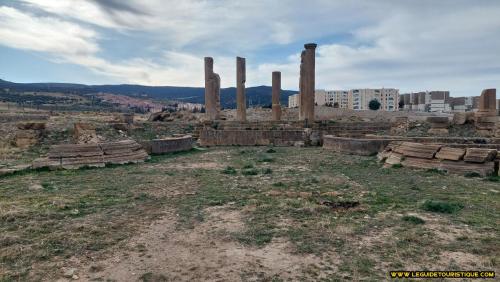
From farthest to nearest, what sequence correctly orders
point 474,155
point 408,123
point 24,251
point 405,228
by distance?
1. point 408,123
2. point 474,155
3. point 405,228
4. point 24,251

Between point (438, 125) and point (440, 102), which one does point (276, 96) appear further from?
point (440, 102)

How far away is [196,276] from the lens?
378 cm

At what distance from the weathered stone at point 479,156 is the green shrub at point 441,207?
4.01 metres

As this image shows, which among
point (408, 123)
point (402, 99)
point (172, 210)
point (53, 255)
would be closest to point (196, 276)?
point (53, 255)

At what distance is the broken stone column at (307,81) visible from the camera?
20344mm

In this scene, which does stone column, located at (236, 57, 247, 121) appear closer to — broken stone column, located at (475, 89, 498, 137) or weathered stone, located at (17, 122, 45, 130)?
weathered stone, located at (17, 122, 45, 130)

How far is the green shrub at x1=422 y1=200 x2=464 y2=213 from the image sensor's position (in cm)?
603

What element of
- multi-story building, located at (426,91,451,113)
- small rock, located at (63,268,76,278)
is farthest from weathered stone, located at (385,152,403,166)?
multi-story building, located at (426,91,451,113)

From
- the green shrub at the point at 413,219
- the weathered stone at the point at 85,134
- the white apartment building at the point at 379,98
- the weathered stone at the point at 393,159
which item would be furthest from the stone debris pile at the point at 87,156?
the white apartment building at the point at 379,98

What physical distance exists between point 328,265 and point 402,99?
260 feet

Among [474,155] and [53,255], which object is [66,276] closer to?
[53,255]

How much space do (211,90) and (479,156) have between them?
16.3 m

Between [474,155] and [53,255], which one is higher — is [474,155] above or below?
above

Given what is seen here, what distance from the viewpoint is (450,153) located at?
10070 mm
